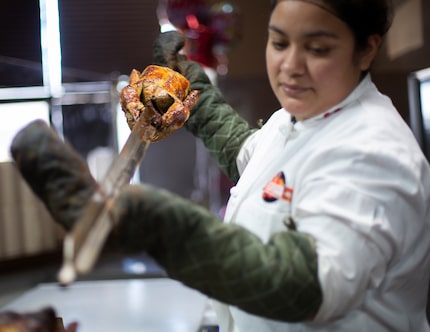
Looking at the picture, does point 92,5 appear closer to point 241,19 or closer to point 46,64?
point 46,64

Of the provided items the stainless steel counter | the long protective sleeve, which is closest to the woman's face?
the long protective sleeve

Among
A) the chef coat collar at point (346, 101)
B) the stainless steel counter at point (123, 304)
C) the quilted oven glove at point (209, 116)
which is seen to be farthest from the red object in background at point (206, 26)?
the chef coat collar at point (346, 101)

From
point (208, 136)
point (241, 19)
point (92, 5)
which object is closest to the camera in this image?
point (208, 136)

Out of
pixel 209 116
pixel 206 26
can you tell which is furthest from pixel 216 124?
pixel 206 26

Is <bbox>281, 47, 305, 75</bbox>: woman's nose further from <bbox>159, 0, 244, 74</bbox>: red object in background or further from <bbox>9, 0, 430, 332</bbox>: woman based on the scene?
<bbox>159, 0, 244, 74</bbox>: red object in background

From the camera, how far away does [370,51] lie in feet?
2.26

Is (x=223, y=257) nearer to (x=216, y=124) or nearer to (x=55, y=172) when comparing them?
(x=55, y=172)

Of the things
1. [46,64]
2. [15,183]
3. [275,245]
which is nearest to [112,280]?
[15,183]

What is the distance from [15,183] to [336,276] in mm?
1853

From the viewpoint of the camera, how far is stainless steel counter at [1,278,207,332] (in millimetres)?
2018

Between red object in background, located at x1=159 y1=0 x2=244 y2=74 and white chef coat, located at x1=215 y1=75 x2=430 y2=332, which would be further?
red object in background, located at x1=159 y1=0 x2=244 y2=74

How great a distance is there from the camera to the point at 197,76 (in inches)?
40.9

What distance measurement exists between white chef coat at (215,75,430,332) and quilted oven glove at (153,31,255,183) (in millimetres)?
233

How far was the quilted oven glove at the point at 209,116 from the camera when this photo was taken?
1.01 m
